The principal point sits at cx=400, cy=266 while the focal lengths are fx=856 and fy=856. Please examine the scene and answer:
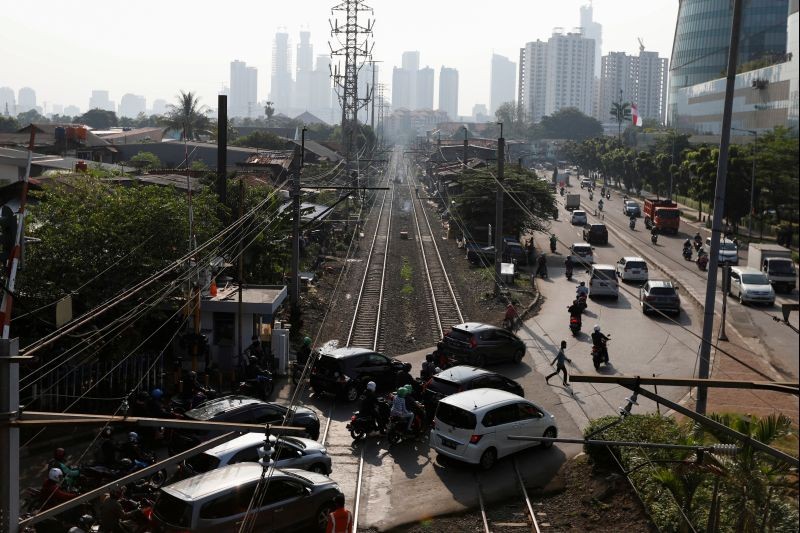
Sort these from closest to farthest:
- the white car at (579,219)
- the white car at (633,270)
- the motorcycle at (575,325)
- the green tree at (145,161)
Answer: the motorcycle at (575,325) < the white car at (633,270) < the green tree at (145,161) < the white car at (579,219)

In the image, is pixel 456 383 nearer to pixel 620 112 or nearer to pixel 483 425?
pixel 483 425

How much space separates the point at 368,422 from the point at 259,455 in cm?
433

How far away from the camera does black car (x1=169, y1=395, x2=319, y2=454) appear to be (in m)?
15.7

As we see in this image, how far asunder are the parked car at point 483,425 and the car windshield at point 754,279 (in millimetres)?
20635

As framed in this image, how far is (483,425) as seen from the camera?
1559 centimetres

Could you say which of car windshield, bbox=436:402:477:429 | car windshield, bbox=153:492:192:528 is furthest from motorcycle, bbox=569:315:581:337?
car windshield, bbox=153:492:192:528

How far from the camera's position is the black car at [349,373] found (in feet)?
66.2

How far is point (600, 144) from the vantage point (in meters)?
116

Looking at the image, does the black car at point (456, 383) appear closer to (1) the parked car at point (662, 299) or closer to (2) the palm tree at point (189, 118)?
(1) the parked car at point (662, 299)

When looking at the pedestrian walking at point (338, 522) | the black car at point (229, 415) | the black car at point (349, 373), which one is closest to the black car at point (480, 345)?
the black car at point (349, 373)

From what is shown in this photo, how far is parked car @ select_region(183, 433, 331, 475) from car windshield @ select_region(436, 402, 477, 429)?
254cm

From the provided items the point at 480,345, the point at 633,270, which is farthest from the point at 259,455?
the point at 633,270

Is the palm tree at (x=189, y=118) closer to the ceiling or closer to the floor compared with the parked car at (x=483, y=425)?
closer to the ceiling

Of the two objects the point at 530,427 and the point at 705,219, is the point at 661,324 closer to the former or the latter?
the point at 530,427
